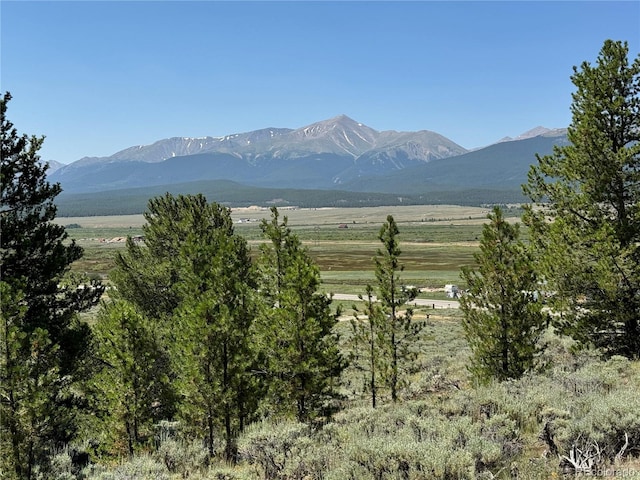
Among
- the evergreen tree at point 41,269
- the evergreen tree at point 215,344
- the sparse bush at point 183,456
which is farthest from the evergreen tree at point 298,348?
the evergreen tree at point 41,269

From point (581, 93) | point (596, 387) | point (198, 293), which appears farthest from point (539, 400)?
point (581, 93)

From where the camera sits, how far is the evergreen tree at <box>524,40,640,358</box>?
1367 centimetres

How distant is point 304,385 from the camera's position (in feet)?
45.2

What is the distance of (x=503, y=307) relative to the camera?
45.4ft

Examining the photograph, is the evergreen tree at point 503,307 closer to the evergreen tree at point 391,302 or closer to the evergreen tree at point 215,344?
the evergreen tree at point 391,302

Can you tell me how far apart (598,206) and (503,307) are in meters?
4.29

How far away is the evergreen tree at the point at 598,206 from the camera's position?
13.7 m

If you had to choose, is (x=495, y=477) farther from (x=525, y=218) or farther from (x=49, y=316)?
(x=49, y=316)

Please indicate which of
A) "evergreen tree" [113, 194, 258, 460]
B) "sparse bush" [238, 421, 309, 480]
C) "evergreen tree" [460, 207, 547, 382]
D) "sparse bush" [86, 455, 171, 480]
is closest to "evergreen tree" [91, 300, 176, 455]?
"evergreen tree" [113, 194, 258, 460]

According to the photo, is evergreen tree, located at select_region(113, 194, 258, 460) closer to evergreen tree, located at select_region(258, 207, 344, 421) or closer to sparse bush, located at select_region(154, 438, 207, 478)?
sparse bush, located at select_region(154, 438, 207, 478)

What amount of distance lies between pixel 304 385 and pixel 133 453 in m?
4.82

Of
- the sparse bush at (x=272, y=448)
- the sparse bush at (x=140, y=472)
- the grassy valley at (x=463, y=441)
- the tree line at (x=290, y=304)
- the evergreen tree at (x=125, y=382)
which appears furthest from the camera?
the evergreen tree at (x=125, y=382)

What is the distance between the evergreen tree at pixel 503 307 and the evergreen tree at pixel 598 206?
996mm

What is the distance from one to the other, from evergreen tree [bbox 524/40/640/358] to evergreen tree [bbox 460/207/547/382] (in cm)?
100
